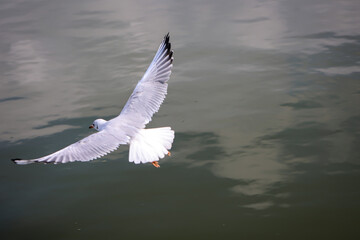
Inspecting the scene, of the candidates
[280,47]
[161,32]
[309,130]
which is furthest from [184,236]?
[161,32]

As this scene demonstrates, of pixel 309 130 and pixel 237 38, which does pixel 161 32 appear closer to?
pixel 237 38

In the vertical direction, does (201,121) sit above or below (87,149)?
below

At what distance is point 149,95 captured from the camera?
4.44 m

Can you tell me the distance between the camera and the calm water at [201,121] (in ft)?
12.1

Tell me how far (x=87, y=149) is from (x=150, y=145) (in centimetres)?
51

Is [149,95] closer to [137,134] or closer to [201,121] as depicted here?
[137,134]

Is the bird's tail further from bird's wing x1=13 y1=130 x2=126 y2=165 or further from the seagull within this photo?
bird's wing x1=13 y1=130 x2=126 y2=165

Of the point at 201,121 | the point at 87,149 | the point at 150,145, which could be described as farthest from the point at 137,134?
the point at 201,121

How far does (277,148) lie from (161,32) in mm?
3675

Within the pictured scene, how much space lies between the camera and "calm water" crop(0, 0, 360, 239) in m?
3.68

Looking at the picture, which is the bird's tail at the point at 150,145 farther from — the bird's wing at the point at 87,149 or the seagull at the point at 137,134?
the bird's wing at the point at 87,149

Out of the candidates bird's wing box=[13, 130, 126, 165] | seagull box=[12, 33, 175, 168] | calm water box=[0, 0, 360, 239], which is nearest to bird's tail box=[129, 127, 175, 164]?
seagull box=[12, 33, 175, 168]

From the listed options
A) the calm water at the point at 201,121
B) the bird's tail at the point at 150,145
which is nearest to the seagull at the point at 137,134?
the bird's tail at the point at 150,145

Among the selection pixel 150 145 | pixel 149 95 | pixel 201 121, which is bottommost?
pixel 201 121
